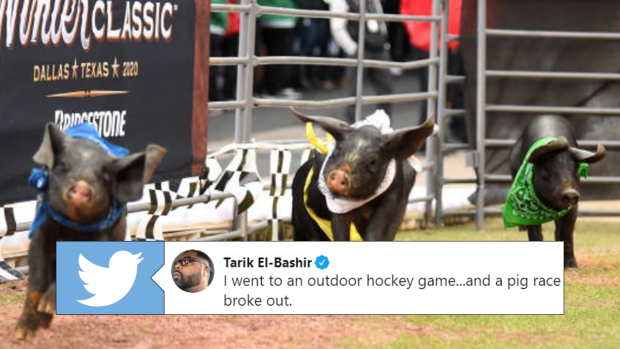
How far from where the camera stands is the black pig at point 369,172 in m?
7.08

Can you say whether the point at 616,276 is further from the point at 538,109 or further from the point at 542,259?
the point at 538,109

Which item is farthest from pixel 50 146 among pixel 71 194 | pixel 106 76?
pixel 106 76

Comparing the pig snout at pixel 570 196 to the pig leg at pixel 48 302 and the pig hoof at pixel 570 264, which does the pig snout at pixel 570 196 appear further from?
the pig leg at pixel 48 302

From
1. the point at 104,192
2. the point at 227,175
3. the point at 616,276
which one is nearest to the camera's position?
the point at 104,192

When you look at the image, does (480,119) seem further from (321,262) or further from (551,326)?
(321,262)

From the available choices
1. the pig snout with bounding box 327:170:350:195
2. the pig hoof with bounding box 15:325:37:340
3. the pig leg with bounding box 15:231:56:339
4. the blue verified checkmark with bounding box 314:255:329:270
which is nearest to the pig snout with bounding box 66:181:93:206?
the pig leg with bounding box 15:231:56:339

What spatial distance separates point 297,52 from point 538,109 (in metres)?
8.46

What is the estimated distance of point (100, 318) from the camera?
6.79 m

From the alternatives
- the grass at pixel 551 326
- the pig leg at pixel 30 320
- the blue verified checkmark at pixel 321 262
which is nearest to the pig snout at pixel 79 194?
the pig leg at pixel 30 320

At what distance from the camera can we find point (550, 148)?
844 cm

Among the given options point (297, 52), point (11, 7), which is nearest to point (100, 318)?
point (11, 7)

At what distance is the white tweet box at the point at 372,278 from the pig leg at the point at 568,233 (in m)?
2.09

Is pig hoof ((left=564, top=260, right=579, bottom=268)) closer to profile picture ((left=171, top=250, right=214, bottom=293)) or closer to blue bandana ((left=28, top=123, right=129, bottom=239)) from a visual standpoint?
profile picture ((left=171, top=250, right=214, bottom=293))

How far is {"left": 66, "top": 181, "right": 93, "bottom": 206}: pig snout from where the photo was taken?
5707 millimetres
